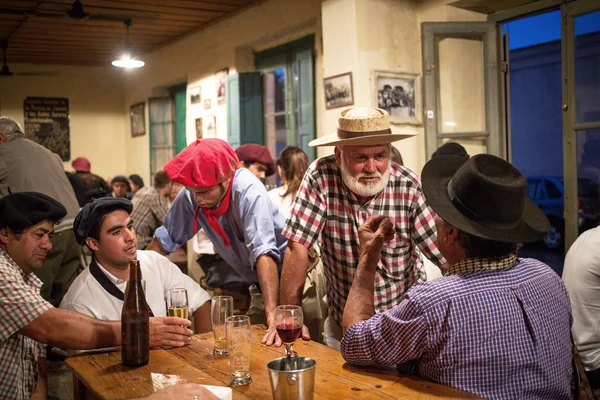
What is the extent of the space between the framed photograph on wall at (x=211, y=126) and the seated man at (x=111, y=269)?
5.45 meters

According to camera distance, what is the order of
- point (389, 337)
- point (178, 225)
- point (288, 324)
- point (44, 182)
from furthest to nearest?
point (44, 182) < point (178, 225) < point (288, 324) < point (389, 337)

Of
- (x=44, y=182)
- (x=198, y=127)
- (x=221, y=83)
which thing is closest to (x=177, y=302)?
(x=44, y=182)

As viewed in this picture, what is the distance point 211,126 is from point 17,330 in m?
6.26

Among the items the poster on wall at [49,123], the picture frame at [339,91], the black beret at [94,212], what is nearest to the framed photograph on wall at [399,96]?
the picture frame at [339,91]

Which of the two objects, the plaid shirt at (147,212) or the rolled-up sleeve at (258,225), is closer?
the rolled-up sleeve at (258,225)

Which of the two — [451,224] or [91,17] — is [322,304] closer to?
[451,224]

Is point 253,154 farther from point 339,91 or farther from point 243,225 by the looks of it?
point 243,225

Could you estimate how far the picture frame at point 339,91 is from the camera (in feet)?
17.1

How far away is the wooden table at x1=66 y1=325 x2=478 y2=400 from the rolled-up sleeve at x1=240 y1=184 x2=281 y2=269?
22.1 inches

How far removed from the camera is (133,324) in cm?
199

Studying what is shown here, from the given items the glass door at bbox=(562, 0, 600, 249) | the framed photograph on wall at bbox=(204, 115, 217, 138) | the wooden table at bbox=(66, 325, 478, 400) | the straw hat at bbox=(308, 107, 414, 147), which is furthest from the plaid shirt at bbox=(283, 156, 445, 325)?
the framed photograph on wall at bbox=(204, 115, 217, 138)

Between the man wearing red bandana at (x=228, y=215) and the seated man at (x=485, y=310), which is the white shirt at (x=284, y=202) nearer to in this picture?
the man wearing red bandana at (x=228, y=215)

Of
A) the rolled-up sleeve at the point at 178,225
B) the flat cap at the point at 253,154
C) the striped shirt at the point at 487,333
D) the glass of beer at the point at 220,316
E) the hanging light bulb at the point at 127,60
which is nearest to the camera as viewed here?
the striped shirt at the point at 487,333

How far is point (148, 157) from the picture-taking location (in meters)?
10.5
